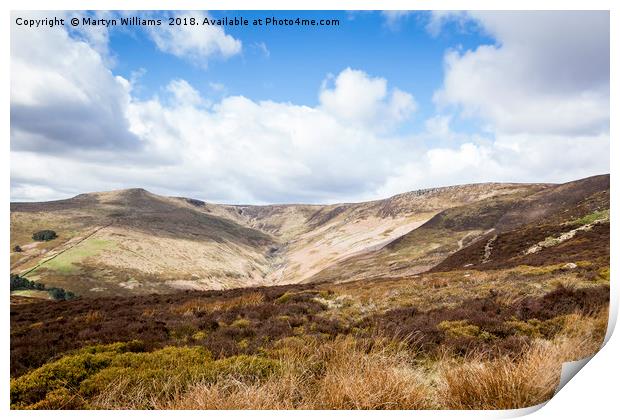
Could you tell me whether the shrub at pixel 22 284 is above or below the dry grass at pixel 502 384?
above

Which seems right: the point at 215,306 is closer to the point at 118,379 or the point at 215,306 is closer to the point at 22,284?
the point at 22,284

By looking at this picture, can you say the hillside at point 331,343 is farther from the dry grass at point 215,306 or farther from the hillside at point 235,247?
the hillside at point 235,247

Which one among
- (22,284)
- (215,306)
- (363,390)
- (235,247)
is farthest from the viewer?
(235,247)

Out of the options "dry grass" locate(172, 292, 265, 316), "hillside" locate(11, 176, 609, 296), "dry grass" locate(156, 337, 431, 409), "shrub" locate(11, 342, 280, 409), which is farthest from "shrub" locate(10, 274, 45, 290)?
"dry grass" locate(156, 337, 431, 409)

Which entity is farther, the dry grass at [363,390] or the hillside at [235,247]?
the hillside at [235,247]

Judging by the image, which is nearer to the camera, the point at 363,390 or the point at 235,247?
the point at 363,390

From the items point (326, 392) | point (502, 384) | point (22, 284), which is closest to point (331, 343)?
point (326, 392)

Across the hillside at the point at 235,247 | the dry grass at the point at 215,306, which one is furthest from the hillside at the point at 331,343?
the hillside at the point at 235,247

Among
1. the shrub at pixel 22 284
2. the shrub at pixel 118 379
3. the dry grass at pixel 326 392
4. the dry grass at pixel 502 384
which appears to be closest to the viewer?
the dry grass at pixel 326 392

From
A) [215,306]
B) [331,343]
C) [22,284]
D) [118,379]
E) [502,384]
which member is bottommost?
[215,306]

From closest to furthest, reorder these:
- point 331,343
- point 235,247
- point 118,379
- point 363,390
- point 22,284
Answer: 1. point 363,390
2. point 118,379
3. point 331,343
4. point 22,284
5. point 235,247

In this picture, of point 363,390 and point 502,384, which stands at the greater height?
point 363,390

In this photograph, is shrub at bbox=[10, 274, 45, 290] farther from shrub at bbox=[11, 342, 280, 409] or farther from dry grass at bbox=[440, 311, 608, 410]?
dry grass at bbox=[440, 311, 608, 410]
